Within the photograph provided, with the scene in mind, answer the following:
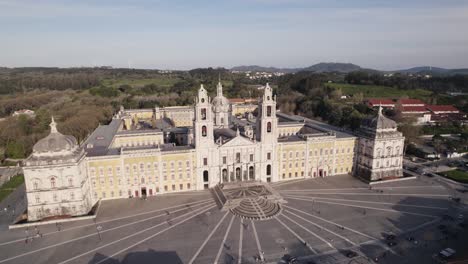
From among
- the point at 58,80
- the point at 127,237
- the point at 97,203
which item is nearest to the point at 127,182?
the point at 97,203

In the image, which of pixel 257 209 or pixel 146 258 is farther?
pixel 257 209

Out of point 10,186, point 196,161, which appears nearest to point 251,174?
point 196,161

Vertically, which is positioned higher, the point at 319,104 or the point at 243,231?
the point at 319,104

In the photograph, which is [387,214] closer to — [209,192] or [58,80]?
[209,192]

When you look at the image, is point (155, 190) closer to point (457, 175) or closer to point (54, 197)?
point (54, 197)

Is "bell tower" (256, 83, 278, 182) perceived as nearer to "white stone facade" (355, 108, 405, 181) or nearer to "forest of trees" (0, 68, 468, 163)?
"white stone facade" (355, 108, 405, 181)

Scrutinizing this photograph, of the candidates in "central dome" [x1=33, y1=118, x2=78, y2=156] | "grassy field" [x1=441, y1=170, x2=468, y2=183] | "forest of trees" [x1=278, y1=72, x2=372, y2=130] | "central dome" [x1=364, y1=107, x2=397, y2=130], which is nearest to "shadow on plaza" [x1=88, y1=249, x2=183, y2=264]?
"central dome" [x1=33, y1=118, x2=78, y2=156]

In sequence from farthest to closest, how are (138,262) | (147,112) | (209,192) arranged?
1. (147,112)
2. (209,192)
3. (138,262)
